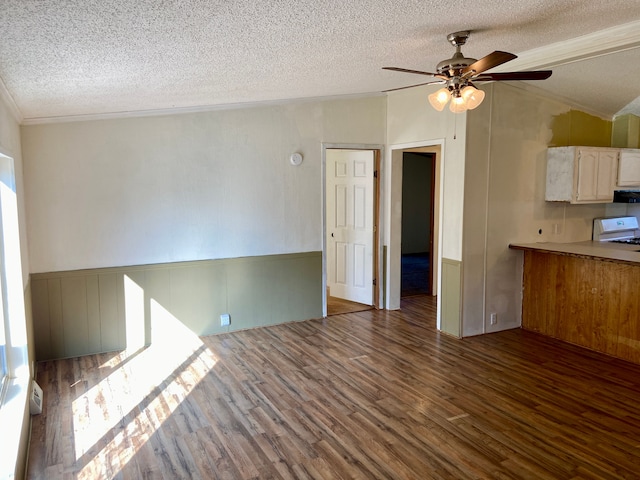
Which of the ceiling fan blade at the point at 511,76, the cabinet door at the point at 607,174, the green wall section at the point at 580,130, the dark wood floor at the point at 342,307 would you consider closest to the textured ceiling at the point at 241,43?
the ceiling fan blade at the point at 511,76

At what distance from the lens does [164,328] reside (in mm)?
4793

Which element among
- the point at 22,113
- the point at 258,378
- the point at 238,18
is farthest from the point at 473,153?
the point at 22,113

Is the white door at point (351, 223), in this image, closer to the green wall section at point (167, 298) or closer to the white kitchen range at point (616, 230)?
the green wall section at point (167, 298)

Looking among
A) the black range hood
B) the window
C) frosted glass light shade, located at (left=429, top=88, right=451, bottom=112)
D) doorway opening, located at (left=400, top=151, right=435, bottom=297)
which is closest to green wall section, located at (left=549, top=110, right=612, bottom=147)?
the black range hood

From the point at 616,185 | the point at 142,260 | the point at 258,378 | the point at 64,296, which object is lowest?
the point at 258,378

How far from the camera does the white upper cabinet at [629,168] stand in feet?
17.6

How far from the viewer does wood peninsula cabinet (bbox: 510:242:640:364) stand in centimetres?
420

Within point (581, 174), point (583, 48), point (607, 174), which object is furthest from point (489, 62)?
point (607, 174)

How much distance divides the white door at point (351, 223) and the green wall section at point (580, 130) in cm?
214

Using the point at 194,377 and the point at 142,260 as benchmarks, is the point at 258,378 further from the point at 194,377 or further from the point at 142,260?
the point at 142,260

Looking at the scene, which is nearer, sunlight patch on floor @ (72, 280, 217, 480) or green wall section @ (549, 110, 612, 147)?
sunlight patch on floor @ (72, 280, 217, 480)

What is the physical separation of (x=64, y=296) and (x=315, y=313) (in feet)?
8.92

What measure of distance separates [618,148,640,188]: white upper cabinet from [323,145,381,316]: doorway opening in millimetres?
2828

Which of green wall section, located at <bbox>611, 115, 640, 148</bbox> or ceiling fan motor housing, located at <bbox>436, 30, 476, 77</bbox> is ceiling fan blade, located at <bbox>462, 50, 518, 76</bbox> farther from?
green wall section, located at <bbox>611, 115, 640, 148</bbox>
